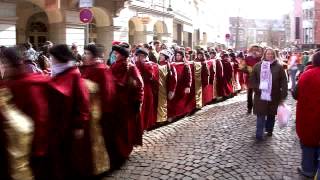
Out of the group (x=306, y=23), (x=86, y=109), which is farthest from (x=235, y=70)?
(x=306, y=23)

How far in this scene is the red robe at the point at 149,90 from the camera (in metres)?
Answer: 8.65

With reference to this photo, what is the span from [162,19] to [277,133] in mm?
22051

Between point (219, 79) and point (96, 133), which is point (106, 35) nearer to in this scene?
point (219, 79)

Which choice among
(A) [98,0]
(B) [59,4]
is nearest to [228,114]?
(B) [59,4]

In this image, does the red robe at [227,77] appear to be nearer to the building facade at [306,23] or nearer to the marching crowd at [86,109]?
the marching crowd at [86,109]

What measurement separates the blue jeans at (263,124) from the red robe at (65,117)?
3.92 m

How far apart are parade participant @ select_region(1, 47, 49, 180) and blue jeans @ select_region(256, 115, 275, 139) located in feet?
15.1

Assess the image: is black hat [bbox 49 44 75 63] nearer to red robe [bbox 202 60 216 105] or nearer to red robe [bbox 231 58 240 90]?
red robe [bbox 202 60 216 105]

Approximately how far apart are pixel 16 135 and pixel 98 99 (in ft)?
5.64

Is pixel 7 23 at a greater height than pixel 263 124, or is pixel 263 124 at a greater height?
pixel 7 23

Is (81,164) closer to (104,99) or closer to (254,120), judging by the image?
(104,99)

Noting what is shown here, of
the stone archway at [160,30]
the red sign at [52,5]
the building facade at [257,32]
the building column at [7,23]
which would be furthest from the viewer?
the building facade at [257,32]

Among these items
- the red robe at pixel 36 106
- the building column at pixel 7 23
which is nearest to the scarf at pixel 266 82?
the red robe at pixel 36 106

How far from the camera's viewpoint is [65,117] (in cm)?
510
